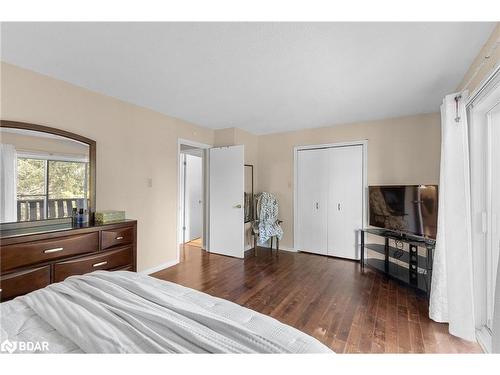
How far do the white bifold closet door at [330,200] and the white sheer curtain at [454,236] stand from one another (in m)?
1.63

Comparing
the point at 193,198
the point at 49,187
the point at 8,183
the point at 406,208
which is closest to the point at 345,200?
the point at 406,208

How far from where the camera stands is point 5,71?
188cm

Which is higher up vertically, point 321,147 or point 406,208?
point 321,147

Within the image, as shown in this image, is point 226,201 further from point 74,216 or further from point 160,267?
point 74,216

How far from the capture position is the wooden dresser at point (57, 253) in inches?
64.8

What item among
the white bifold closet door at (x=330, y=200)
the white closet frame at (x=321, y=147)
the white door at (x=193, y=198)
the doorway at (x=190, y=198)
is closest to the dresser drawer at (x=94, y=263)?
the doorway at (x=190, y=198)

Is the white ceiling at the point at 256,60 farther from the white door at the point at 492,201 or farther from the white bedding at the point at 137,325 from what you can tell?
the white bedding at the point at 137,325

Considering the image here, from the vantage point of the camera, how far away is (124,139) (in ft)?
9.12

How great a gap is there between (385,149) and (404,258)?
1.66m

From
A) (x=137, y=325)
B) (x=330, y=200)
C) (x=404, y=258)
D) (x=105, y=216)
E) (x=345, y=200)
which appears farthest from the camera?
(x=330, y=200)

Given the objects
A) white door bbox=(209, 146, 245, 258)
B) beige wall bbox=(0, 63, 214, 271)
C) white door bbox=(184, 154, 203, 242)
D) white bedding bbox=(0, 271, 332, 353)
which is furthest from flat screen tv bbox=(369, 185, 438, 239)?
white door bbox=(184, 154, 203, 242)

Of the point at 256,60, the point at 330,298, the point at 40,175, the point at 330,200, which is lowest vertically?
the point at 330,298
